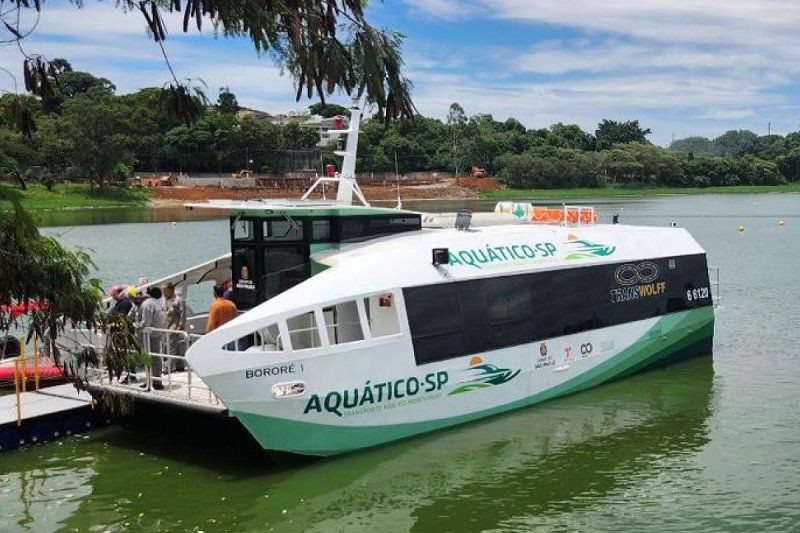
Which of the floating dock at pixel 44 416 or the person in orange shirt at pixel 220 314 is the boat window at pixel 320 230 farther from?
the floating dock at pixel 44 416

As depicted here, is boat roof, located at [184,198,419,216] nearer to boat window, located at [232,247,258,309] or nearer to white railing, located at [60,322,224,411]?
boat window, located at [232,247,258,309]

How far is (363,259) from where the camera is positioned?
12.8 meters

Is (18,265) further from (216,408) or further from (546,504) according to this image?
(546,504)

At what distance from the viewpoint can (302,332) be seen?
12.6 m

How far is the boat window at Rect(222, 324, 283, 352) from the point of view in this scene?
37.3ft

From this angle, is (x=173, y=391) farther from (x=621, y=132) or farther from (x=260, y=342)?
(x=621, y=132)

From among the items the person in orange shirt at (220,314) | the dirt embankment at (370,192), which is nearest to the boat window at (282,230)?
the person in orange shirt at (220,314)

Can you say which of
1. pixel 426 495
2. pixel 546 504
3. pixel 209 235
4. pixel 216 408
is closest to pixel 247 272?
pixel 216 408

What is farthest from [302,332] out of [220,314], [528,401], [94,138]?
[94,138]

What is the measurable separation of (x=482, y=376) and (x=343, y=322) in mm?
2517

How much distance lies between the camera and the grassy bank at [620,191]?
113 meters

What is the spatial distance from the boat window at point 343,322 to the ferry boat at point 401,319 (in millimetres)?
21

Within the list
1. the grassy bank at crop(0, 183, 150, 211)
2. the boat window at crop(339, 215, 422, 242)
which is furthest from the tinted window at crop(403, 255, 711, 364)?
the grassy bank at crop(0, 183, 150, 211)

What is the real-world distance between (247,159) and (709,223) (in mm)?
53139
